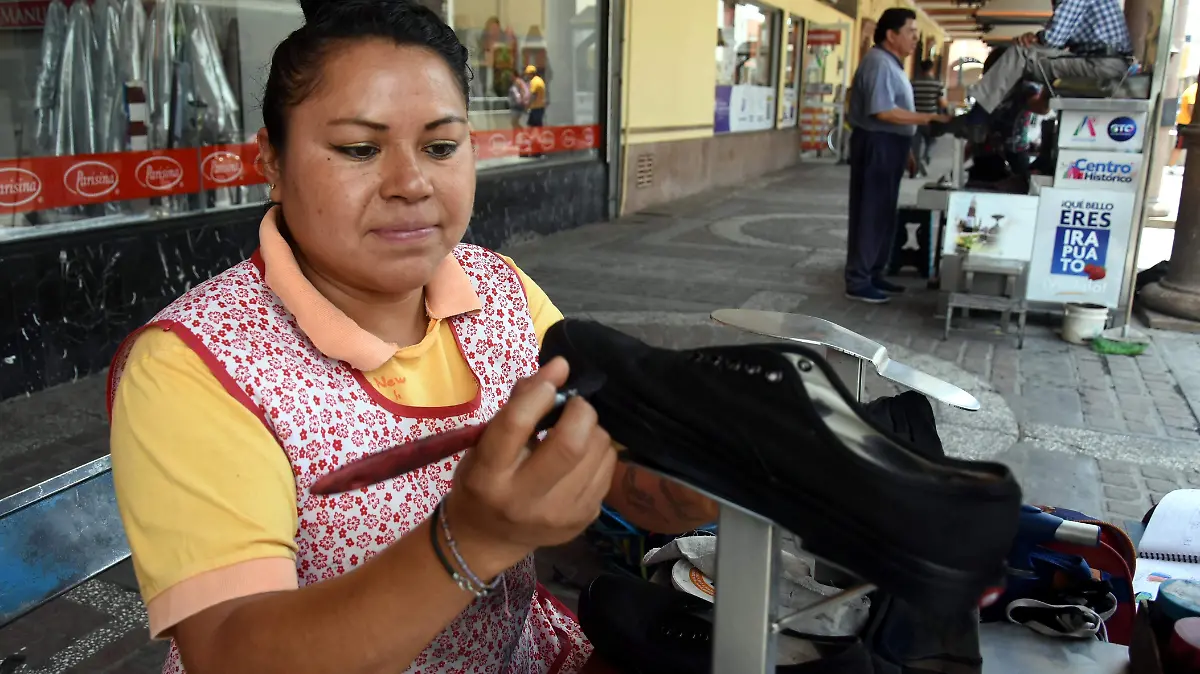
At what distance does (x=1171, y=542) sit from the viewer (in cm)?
186

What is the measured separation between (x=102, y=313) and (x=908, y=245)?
6.24m

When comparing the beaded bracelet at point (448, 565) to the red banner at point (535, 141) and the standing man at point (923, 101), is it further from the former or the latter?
the standing man at point (923, 101)

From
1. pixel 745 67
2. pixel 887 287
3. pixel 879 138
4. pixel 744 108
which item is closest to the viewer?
pixel 879 138

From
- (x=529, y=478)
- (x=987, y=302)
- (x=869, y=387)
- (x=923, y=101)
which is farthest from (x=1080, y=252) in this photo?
(x=923, y=101)

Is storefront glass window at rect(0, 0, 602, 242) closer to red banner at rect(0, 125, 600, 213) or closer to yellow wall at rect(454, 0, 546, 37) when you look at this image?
red banner at rect(0, 125, 600, 213)

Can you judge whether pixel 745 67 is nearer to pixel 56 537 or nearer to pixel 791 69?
pixel 791 69

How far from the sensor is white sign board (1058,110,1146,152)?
5.19 m

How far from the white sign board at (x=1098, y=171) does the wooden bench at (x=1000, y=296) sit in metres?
0.56

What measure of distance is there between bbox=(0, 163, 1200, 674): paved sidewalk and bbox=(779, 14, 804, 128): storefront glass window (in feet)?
26.3

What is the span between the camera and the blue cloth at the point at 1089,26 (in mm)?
5152

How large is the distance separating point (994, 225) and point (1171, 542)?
401 cm

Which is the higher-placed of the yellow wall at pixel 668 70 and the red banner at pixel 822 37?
the red banner at pixel 822 37

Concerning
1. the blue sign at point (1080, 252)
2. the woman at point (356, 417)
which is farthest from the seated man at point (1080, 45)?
the woman at point (356, 417)

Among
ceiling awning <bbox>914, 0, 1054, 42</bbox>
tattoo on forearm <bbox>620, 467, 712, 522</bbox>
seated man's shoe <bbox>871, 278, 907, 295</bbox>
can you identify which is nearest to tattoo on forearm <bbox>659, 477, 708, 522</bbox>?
tattoo on forearm <bbox>620, 467, 712, 522</bbox>
